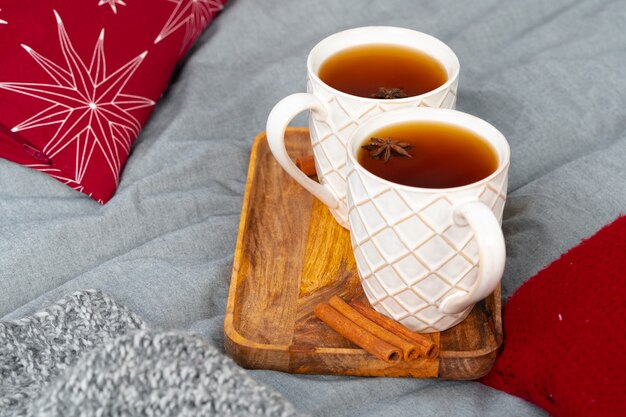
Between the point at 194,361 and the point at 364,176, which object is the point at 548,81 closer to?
the point at 364,176

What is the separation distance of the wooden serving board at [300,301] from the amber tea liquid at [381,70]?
154 mm

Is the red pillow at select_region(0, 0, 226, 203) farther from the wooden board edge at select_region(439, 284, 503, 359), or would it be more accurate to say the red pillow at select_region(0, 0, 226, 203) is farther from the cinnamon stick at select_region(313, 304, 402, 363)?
the wooden board edge at select_region(439, 284, 503, 359)

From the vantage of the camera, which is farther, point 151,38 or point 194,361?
point 151,38

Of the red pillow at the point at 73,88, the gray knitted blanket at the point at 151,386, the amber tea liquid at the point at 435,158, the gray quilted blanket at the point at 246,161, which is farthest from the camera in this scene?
the red pillow at the point at 73,88

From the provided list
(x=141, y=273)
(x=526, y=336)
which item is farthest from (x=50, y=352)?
(x=526, y=336)

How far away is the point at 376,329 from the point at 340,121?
0.22 metres

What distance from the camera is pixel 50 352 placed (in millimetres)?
746

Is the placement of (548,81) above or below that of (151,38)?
below

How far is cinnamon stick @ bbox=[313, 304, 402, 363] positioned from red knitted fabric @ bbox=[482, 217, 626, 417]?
4.2 inches

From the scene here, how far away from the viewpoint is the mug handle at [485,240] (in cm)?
64

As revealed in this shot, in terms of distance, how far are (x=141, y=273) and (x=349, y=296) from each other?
24 centimetres

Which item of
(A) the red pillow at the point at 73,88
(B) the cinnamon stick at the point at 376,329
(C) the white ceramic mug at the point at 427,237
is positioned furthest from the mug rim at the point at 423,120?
(A) the red pillow at the point at 73,88

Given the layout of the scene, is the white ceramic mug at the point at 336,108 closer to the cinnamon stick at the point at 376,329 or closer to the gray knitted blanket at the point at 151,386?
the cinnamon stick at the point at 376,329

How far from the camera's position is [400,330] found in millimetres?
763
